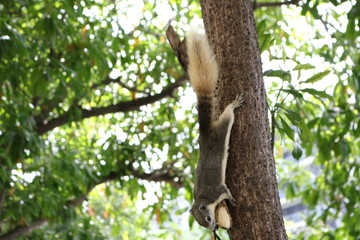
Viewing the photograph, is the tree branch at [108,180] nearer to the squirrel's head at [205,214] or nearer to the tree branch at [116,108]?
the tree branch at [116,108]

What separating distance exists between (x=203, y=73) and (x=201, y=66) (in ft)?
0.06

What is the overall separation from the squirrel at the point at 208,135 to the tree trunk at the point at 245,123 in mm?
22

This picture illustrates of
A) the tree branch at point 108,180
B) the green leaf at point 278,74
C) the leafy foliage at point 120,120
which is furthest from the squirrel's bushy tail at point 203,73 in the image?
the tree branch at point 108,180

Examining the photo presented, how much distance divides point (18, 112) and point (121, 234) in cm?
211

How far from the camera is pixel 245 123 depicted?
4.34 ft

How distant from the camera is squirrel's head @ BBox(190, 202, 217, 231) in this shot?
A: 1.28m

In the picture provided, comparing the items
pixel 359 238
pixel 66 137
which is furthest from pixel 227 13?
pixel 66 137

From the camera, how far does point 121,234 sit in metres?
5.12

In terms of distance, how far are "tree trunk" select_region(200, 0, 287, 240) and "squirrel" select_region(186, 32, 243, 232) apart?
2cm

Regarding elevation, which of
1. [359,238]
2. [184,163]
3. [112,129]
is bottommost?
[359,238]

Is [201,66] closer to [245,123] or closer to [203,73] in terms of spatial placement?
[203,73]

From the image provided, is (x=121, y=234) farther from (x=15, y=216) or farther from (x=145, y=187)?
(x=15, y=216)

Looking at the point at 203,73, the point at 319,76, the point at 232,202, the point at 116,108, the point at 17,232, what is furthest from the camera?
the point at 17,232

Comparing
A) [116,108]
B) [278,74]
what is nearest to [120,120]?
[116,108]
